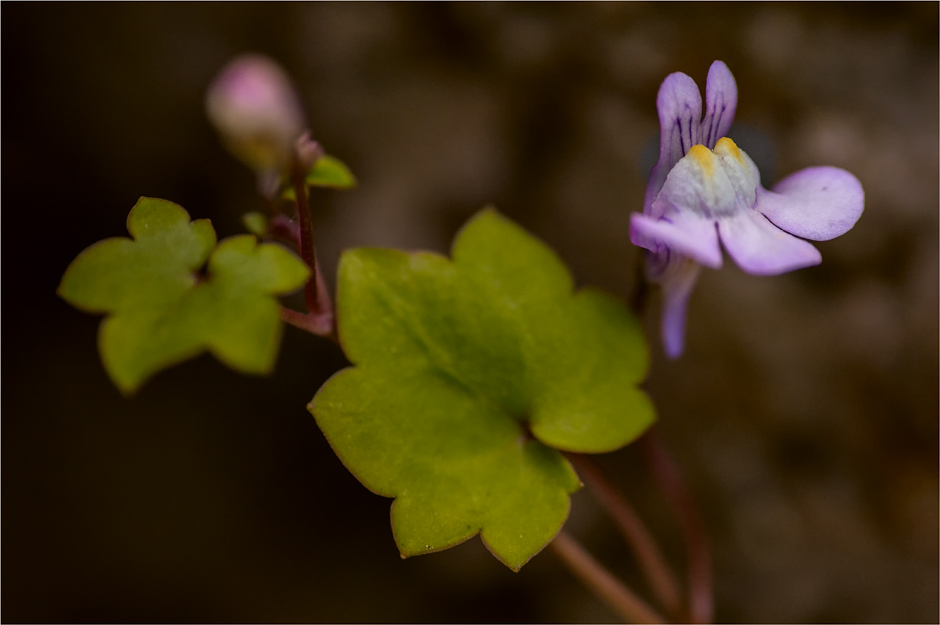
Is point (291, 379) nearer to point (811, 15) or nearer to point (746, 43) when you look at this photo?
point (746, 43)

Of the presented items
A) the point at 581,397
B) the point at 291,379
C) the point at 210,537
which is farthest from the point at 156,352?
the point at 210,537

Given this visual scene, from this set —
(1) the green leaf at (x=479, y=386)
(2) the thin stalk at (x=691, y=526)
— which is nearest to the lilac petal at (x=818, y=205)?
(1) the green leaf at (x=479, y=386)

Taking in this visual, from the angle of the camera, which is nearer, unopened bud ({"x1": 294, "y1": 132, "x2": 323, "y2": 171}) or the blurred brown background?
unopened bud ({"x1": 294, "y1": 132, "x2": 323, "y2": 171})

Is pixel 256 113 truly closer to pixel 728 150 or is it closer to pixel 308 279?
pixel 308 279

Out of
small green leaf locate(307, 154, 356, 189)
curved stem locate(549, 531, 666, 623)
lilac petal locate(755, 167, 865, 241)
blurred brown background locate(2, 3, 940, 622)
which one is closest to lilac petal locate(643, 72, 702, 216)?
lilac petal locate(755, 167, 865, 241)

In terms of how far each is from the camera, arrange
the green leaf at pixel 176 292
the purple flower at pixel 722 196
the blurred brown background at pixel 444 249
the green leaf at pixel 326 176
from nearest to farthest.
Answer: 1. the green leaf at pixel 176 292
2. the purple flower at pixel 722 196
3. the green leaf at pixel 326 176
4. the blurred brown background at pixel 444 249

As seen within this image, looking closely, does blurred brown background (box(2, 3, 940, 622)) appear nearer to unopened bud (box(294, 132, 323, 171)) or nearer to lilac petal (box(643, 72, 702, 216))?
lilac petal (box(643, 72, 702, 216))

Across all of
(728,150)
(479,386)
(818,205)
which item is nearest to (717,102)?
(728,150)

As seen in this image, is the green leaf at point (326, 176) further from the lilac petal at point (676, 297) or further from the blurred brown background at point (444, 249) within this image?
the blurred brown background at point (444, 249)
